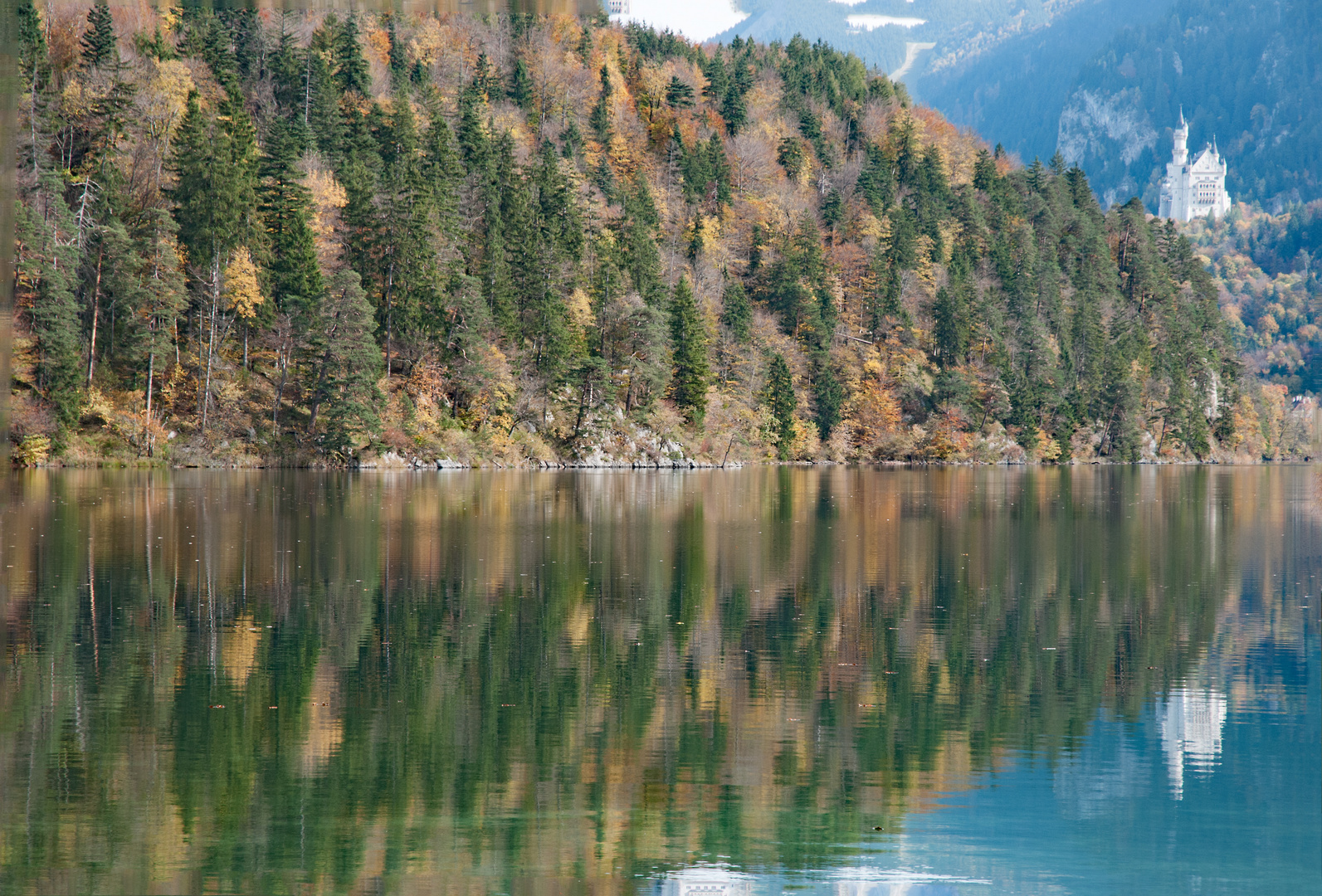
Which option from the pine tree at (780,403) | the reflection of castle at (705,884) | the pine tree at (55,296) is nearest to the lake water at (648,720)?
the reflection of castle at (705,884)

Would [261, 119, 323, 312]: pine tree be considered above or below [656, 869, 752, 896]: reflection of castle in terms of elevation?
above

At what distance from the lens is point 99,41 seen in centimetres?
7481

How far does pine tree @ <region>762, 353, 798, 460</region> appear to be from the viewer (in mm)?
105125

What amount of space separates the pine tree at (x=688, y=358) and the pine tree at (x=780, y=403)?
11022mm

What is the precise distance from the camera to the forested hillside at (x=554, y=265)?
68.2 metres

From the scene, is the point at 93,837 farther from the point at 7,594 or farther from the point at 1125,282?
the point at 1125,282

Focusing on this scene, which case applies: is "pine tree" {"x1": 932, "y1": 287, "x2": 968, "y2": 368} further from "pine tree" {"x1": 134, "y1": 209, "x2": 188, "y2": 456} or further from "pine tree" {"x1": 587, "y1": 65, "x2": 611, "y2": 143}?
"pine tree" {"x1": 134, "y1": 209, "x2": 188, "y2": 456}

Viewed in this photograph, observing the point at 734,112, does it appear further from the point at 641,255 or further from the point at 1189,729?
the point at 1189,729

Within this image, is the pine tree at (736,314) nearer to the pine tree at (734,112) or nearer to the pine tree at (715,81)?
the pine tree at (734,112)

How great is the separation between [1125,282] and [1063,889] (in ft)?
516

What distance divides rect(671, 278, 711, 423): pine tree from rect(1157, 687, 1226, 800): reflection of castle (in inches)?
3131


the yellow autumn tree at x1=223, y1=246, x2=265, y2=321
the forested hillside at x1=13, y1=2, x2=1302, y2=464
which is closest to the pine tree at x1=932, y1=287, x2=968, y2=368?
the forested hillside at x1=13, y1=2, x2=1302, y2=464

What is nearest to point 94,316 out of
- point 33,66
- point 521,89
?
point 33,66

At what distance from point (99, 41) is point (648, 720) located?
3009 inches
